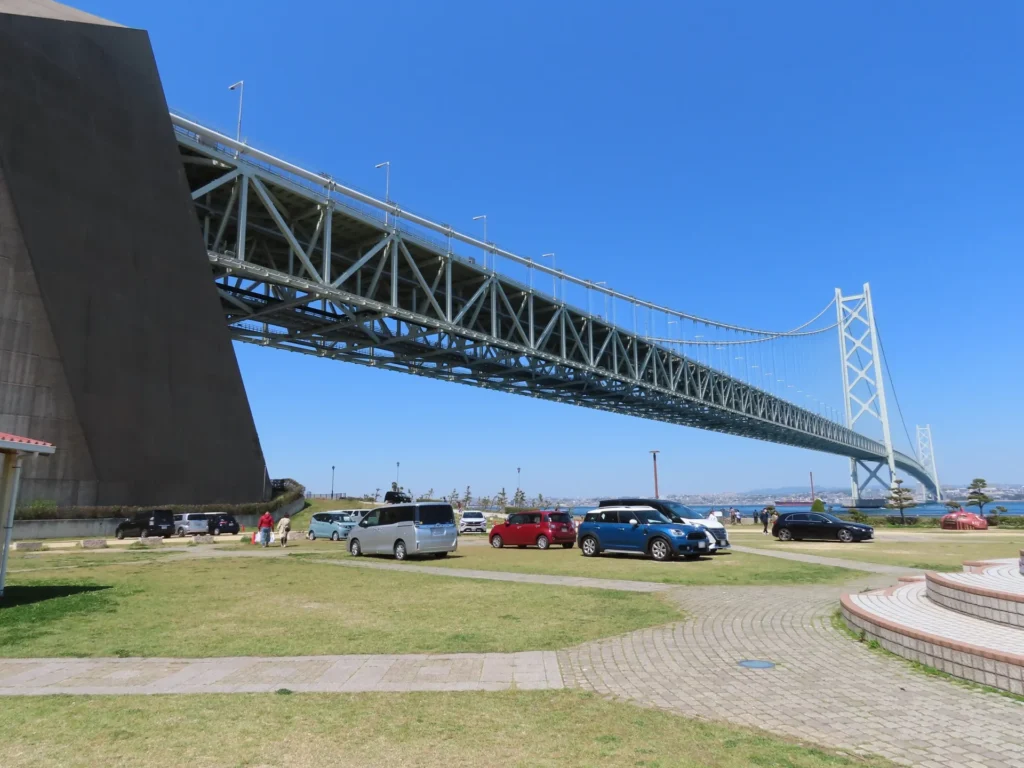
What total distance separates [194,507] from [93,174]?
51.4 ft

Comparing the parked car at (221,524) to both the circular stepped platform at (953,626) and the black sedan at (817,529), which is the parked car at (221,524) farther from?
the circular stepped platform at (953,626)

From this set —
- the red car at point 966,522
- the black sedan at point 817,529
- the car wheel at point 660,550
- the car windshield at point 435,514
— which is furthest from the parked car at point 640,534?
the red car at point 966,522

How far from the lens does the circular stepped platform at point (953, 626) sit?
641cm

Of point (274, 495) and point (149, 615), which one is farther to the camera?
point (274, 495)

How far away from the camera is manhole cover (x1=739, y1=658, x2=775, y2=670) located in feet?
23.6

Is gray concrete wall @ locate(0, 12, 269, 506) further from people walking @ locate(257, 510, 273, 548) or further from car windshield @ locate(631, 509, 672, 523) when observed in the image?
car windshield @ locate(631, 509, 672, 523)

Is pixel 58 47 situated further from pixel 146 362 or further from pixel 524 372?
pixel 524 372

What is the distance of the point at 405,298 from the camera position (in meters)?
52.8

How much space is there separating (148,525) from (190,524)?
1815mm

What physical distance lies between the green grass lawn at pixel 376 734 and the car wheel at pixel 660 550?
1513cm

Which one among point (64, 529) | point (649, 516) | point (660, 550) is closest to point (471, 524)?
point (64, 529)

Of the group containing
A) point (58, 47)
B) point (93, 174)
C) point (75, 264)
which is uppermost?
point (58, 47)

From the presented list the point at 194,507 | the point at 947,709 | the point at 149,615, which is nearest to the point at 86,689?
the point at 149,615

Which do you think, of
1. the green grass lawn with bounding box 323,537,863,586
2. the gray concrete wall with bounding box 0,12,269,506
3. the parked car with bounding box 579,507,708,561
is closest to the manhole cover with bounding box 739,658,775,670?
the green grass lawn with bounding box 323,537,863,586
